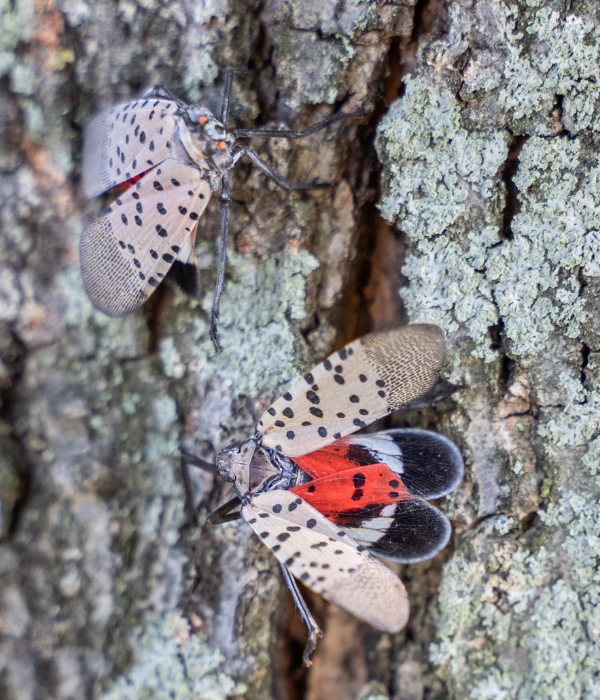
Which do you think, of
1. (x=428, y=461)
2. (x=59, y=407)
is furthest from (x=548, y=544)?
(x=59, y=407)

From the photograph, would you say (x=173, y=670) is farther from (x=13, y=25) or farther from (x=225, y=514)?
(x=13, y=25)

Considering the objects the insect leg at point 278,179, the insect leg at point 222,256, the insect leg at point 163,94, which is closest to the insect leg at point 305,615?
the insect leg at point 222,256

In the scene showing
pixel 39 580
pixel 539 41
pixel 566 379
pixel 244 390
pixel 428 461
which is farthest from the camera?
pixel 39 580

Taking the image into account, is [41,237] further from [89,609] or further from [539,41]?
[539,41]

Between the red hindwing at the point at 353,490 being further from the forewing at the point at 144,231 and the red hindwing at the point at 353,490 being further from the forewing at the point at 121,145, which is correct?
the forewing at the point at 121,145

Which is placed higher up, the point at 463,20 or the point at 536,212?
the point at 463,20

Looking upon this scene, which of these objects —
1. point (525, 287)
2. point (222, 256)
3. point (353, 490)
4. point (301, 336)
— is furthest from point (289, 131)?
point (353, 490)

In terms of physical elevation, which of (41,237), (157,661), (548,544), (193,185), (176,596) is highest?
(193,185)
